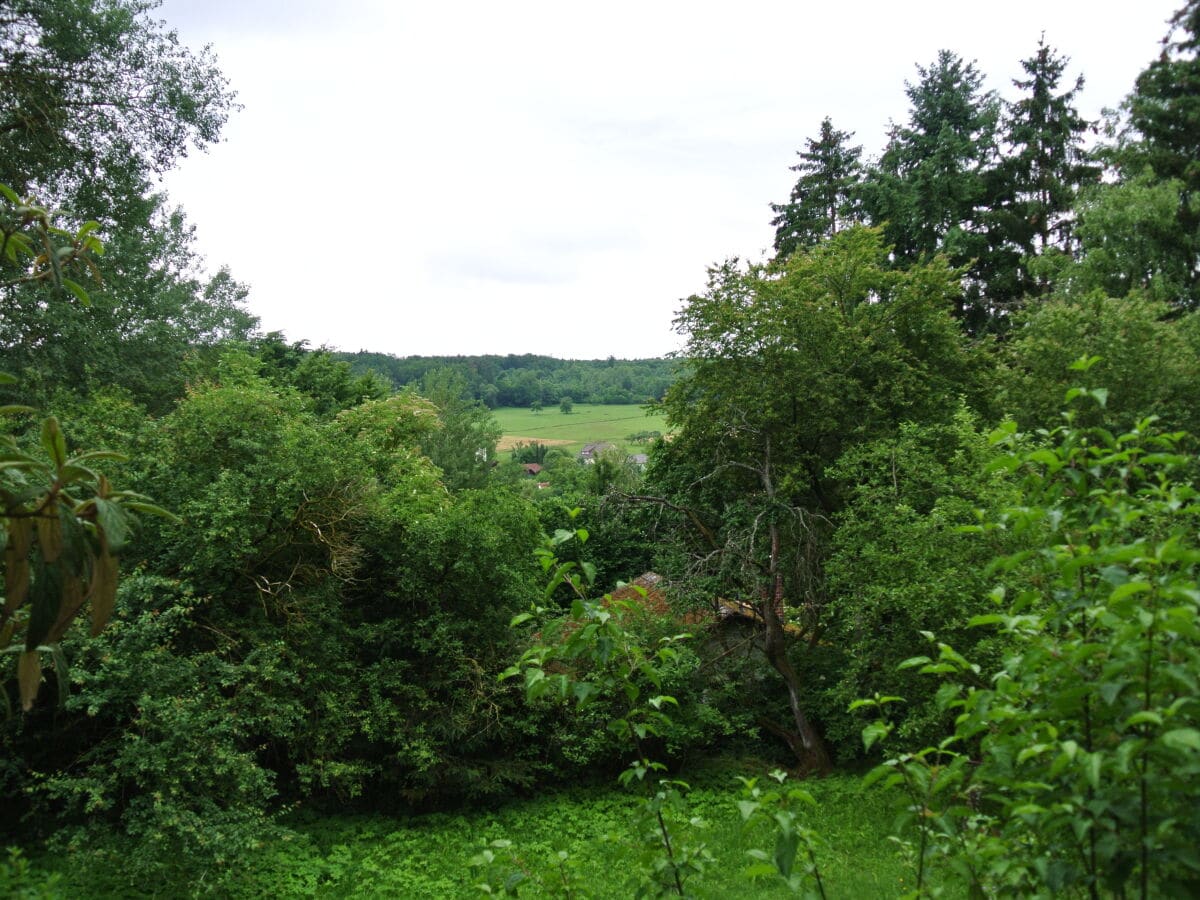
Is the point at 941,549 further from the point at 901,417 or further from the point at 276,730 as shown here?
the point at 276,730

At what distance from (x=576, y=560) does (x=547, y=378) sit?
71093mm

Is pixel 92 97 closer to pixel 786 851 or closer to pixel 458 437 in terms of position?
pixel 786 851

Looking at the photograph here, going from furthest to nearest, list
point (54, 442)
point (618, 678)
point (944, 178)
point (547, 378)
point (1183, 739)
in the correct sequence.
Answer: point (547, 378)
point (944, 178)
point (618, 678)
point (54, 442)
point (1183, 739)

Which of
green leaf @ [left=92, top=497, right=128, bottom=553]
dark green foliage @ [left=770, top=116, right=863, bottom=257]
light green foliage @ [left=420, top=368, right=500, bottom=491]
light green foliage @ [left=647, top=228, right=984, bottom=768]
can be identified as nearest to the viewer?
green leaf @ [left=92, top=497, right=128, bottom=553]

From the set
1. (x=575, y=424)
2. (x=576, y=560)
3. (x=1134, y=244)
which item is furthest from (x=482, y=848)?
(x=575, y=424)

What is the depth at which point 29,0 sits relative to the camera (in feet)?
31.4

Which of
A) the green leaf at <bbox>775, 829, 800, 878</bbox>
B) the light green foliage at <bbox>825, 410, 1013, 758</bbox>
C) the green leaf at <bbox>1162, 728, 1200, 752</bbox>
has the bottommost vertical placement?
the light green foliage at <bbox>825, 410, 1013, 758</bbox>

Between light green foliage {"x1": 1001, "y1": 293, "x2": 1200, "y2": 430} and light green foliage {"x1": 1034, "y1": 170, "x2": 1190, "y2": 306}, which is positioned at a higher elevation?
light green foliage {"x1": 1034, "y1": 170, "x2": 1190, "y2": 306}

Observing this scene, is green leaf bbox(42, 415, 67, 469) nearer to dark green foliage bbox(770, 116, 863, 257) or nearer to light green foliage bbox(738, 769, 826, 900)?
light green foliage bbox(738, 769, 826, 900)

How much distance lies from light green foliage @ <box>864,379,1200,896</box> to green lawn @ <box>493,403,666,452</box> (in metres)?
49.2

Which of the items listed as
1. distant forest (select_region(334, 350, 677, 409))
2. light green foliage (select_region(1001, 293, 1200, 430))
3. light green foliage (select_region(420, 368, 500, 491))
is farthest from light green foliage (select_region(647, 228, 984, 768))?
distant forest (select_region(334, 350, 677, 409))

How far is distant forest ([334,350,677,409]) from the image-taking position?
6500cm

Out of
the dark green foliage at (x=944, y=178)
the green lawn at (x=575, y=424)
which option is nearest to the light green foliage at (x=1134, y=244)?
the dark green foliage at (x=944, y=178)

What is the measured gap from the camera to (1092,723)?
152 cm
